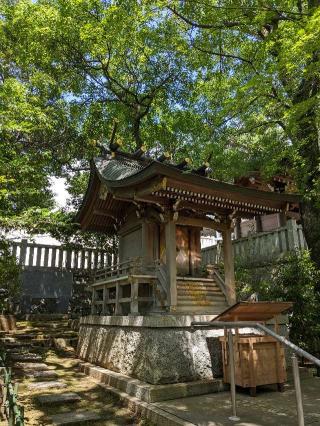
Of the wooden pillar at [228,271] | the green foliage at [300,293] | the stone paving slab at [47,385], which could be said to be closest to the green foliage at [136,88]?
the green foliage at [300,293]

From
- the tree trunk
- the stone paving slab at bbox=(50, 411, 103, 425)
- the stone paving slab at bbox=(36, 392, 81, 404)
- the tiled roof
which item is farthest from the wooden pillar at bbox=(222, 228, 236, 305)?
the stone paving slab at bbox=(50, 411, 103, 425)

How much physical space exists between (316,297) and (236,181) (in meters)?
9.59

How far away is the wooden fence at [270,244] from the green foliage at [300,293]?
1.00 m

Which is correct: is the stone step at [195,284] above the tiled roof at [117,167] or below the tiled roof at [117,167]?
below

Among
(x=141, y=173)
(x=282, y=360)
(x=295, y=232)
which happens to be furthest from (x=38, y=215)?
(x=295, y=232)

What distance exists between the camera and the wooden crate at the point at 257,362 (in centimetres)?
684

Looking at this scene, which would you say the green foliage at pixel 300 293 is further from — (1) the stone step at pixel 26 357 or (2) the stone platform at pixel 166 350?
(1) the stone step at pixel 26 357

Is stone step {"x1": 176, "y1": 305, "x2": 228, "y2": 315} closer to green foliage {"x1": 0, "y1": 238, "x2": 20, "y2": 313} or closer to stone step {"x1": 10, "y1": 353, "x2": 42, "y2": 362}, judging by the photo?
stone step {"x1": 10, "y1": 353, "x2": 42, "y2": 362}

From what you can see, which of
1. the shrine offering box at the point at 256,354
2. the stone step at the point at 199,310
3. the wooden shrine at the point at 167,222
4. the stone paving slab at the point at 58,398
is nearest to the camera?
the stone paving slab at the point at 58,398

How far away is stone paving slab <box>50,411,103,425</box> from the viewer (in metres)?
5.69

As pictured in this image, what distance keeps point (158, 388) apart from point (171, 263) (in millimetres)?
2878

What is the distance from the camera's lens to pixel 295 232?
1277 cm

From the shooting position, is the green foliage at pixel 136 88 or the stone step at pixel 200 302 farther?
the green foliage at pixel 136 88

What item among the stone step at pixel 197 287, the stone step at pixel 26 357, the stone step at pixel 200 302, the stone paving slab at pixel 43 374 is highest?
the stone step at pixel 197 287
